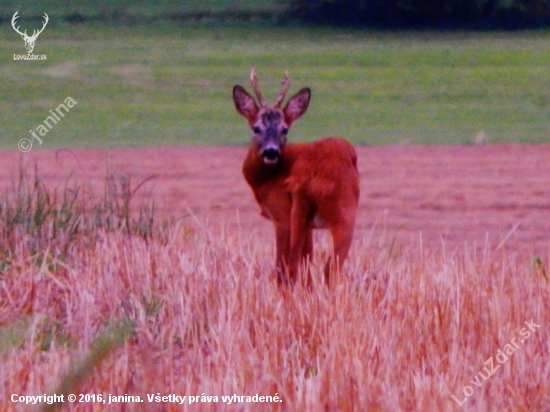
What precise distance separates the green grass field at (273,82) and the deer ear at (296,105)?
17.5 m

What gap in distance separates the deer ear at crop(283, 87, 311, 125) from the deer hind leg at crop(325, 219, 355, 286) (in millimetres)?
806

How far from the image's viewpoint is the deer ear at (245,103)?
7531 mm

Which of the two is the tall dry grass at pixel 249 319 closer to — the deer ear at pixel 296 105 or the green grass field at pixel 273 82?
the deer ear at pixel 296 105

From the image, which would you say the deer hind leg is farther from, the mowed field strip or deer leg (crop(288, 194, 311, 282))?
the mowed field strip

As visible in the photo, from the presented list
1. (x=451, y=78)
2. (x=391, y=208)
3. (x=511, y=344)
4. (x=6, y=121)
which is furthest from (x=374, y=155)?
(x=511, y=344)

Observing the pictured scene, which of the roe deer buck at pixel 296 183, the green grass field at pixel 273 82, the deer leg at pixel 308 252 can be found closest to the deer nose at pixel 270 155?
the roe deer buck at pixel 296 183

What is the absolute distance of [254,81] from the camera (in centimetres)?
752

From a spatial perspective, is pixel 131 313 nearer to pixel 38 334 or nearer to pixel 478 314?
pixel 38 334

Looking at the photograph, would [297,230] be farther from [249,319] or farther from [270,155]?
[249,319]

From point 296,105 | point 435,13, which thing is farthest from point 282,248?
point 435,13

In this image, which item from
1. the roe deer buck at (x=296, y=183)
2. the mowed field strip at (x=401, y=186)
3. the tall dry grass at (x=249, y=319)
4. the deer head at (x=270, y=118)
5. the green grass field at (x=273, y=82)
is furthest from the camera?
the green grass field at (x=273, y=82)

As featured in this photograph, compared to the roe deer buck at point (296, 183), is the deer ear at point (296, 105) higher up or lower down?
higher up

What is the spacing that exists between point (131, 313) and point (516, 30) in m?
34.4

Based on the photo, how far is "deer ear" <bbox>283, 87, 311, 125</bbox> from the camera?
754 centimetres
